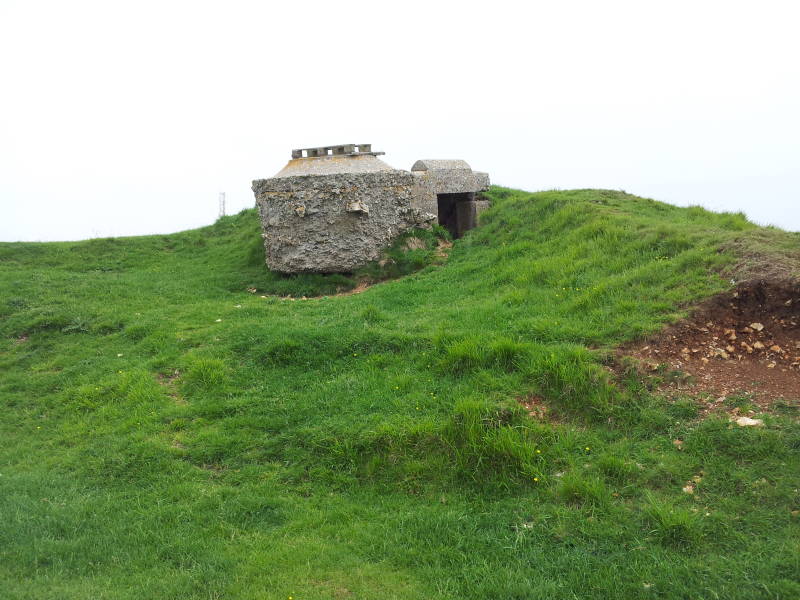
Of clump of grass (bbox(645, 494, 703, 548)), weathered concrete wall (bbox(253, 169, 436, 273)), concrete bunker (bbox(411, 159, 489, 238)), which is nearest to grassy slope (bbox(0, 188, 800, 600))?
clump of grass (bbox(645, 494, 703, 548))

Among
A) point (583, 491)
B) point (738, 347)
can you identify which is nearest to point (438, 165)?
point (738, 347)

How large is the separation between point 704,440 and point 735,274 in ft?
8.11

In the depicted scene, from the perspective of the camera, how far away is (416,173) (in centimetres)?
1215

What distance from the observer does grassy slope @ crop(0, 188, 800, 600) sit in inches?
151

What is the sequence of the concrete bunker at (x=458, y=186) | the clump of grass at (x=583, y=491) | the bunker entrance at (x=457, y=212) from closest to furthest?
1. the clump of grass at (x=583, y=491)
2. the concrete bunker at (x=458, y=186)
3. the bunker entrance at (x=457, y=212)

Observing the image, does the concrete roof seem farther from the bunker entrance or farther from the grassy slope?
the grassy slope

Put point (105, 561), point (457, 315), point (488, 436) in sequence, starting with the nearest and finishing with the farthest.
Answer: point (105, 561), point (488, 436), point (457, 315)

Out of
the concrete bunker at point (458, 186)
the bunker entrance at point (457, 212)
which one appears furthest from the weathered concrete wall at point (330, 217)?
the bunker entrance at point (457, 212)

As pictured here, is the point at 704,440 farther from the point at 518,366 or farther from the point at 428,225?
the point at 428,225

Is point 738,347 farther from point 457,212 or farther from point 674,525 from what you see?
point 457,212

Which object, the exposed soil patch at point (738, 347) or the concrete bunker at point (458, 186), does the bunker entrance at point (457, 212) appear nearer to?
the concrete bunker at point (458, 186)

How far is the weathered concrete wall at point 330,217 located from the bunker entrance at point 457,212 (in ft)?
7.28

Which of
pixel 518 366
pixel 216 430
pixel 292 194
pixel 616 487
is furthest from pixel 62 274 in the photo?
pixel 616 487

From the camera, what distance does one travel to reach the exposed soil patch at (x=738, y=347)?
515 centimetres
